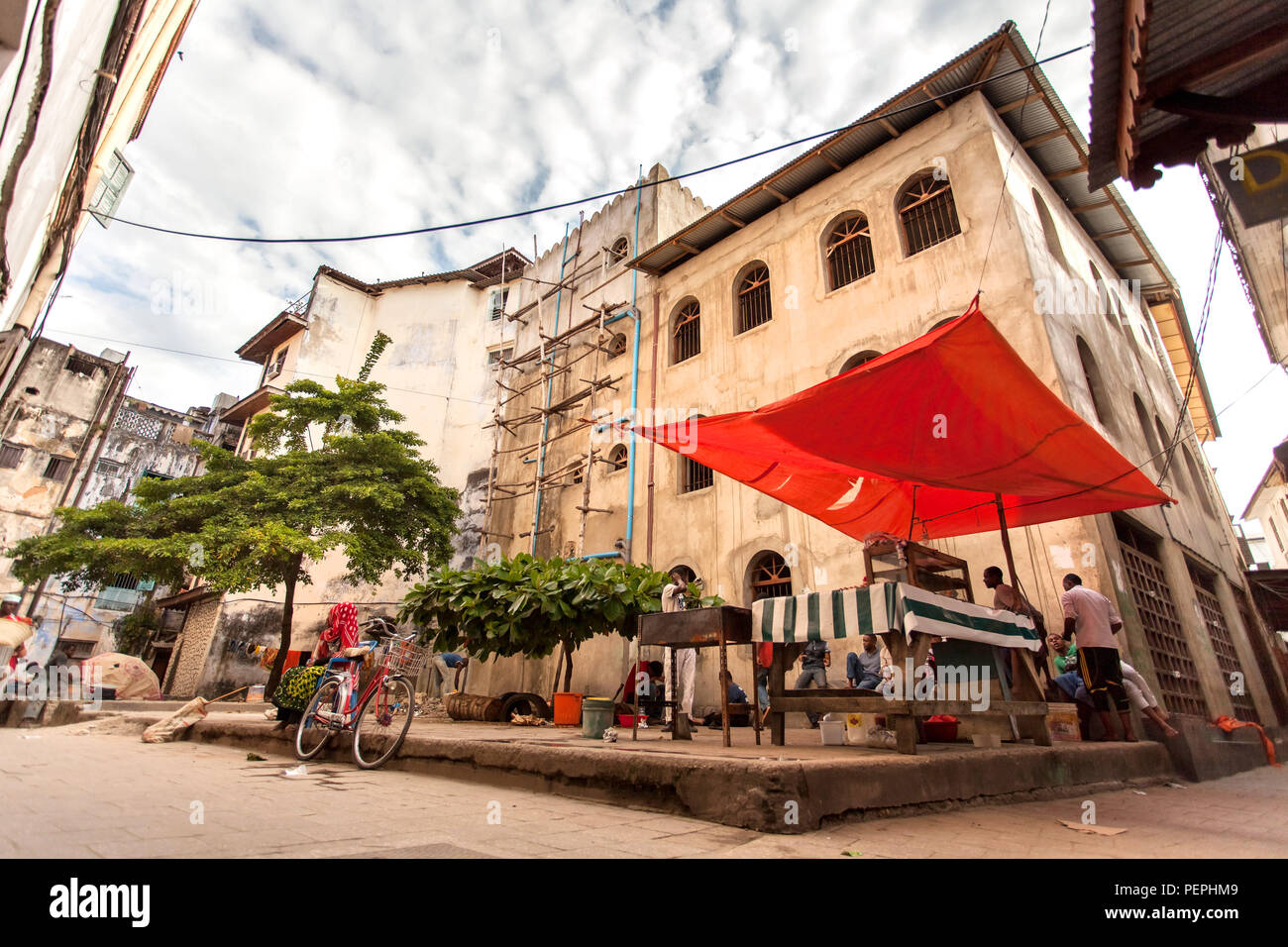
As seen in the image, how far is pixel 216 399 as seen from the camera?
110 feet

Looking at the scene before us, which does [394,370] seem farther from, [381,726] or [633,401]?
[381,726]

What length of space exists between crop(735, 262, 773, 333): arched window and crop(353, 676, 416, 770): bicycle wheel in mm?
9737

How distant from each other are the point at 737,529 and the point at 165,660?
25.1m

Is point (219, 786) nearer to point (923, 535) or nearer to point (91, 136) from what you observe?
point (91, 136)

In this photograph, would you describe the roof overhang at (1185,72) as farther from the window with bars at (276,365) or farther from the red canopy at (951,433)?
the window with bars at (276,365)

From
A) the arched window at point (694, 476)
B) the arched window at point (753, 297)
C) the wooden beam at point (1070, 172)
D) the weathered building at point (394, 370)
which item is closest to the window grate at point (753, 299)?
the arched window at point (753, 297)

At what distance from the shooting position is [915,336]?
32.4 ft

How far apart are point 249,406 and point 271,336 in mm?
3020

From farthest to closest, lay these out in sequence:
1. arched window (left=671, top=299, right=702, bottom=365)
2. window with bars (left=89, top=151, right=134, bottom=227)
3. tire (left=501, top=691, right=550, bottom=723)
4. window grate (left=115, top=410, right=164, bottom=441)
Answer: window grate (left=115, top=410, right=164, bottom=441), arched window (left=671, top=299, right=702, bottom=365), window with bars (left=89, top=151, right=134, bottom=227), tire (left=501, top=691, right=550, bottom=723)

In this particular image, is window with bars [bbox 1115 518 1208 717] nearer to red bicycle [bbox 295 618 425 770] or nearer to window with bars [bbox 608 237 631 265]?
red bicycle [bbox 295 618 425 770]

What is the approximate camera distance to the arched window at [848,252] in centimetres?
1123

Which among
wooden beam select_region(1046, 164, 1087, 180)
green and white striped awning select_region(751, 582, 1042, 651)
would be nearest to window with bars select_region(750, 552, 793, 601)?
green and white striped awning select_region(751, 582, 1042, 651)

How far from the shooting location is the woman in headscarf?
577 centimetres
